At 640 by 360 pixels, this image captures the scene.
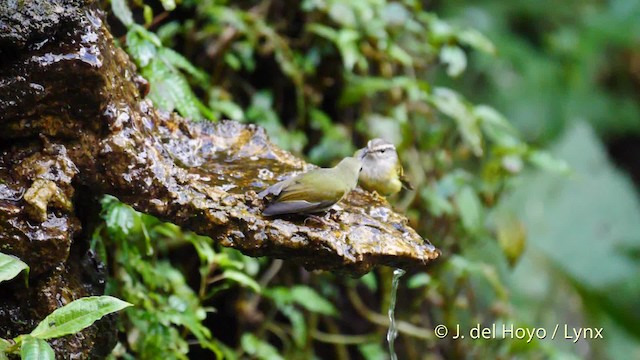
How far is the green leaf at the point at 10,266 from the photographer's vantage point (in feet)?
5.78

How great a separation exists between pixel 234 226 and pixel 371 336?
7.18 feet

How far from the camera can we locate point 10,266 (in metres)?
1.79

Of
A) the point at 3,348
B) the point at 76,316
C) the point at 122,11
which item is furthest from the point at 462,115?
the point at 3,348

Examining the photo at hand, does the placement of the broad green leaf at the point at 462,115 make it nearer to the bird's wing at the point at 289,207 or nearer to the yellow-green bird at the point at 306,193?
the yellow-green bird at the point at 306,193

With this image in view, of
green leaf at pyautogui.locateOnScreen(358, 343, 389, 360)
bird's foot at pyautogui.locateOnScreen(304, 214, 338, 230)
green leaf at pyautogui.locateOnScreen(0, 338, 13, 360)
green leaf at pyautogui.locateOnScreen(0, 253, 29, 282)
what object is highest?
green leaf at pyautogui.locateOnScreen(0, 253, 29, 282)

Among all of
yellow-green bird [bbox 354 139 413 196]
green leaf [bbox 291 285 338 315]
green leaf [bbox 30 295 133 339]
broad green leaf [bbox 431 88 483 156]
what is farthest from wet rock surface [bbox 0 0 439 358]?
broad green leaf [bbox 431 88 483 156]

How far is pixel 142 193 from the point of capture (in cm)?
201

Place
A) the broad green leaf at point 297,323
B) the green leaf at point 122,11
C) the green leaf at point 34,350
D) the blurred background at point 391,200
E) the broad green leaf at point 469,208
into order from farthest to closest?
the broad green leaf at point 469,208
the broad green leaf at point 297,323
the blurred background at point 391,200
the green leaf at point 122,11
the green leaf at point 34,350

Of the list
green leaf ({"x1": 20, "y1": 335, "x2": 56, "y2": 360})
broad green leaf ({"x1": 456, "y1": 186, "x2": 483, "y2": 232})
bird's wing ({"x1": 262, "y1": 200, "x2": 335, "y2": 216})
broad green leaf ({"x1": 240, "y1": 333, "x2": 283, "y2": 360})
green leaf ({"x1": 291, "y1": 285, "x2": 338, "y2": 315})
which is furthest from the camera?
broad green leaf ({"x1": 456, "y1": 186, "x2": 483, "y2": 232})

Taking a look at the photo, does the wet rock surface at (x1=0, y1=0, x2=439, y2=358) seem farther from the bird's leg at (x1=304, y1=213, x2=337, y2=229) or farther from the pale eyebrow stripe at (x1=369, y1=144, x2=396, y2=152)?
the pale eyebrow stripe at (x1=369, y1=144, x2=396, y2=152)

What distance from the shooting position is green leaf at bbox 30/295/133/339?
5.97 feet

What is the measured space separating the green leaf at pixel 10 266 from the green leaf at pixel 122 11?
3.16 feet

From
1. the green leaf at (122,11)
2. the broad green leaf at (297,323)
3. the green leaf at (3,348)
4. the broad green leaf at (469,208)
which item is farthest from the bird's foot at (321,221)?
the broad green leaf at (469,208)

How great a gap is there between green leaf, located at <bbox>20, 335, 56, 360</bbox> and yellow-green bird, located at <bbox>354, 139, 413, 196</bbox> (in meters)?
1.30
